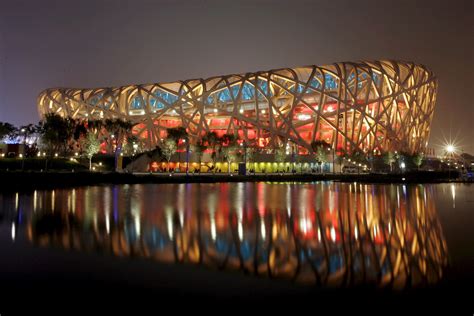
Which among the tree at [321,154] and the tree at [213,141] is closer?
the tree at [213,141]

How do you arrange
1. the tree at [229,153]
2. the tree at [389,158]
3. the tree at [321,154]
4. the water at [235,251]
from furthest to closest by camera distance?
the tree at [389,158]
the tree at [321,154]
the tree at [229,153]
the water at [235,251]

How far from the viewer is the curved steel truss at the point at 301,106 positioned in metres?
78.3

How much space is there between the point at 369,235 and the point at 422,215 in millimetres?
6286

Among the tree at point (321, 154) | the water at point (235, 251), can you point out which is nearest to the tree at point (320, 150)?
the tree at point (321, 154)

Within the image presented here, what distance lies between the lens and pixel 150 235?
11000 millimetres

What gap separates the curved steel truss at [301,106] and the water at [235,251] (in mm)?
64390

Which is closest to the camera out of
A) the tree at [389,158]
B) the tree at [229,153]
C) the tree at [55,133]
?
the tree at [55,133]

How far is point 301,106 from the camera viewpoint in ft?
272

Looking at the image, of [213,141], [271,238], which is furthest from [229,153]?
[271,238]

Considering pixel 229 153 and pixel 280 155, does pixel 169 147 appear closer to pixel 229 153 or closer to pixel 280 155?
pixel 229 153

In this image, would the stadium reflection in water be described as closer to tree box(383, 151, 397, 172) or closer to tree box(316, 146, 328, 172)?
tree box(316, 146, 328, 172)

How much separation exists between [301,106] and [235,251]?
7608cm

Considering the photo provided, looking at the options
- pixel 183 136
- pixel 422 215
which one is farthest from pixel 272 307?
pixel 183 136

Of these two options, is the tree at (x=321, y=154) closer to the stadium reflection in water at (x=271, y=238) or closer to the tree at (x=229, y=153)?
the tree at (x=229, y=153)
